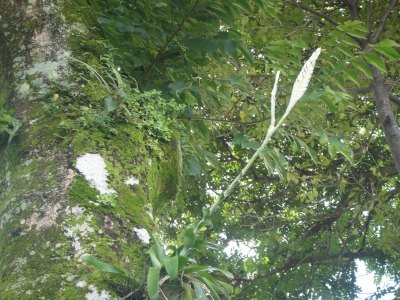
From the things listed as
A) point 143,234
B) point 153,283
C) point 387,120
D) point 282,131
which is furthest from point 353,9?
point 153,283

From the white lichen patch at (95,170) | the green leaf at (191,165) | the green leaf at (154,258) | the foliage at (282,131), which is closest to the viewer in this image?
the green leaf at (154,258)

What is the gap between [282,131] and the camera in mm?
3393

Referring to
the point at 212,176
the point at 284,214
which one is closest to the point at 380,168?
the point at 284,214

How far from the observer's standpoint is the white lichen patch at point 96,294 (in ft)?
4.92

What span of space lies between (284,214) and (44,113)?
15.2ft

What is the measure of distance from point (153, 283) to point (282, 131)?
204cm

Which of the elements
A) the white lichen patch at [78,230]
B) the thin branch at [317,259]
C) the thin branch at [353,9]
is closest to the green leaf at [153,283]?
the white lichen patch at [78,230]

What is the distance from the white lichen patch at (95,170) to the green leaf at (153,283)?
0.44 metres

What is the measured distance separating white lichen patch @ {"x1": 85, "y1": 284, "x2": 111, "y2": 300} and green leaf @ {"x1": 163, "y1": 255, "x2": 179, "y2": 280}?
16 cm

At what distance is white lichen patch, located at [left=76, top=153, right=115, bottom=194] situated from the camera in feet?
6.16

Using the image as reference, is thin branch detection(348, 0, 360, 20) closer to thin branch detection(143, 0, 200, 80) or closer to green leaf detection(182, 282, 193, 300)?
thin branch detection(143, 0, 200, 80)

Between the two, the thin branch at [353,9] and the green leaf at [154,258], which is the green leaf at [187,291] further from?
the thin branch at [353,9]

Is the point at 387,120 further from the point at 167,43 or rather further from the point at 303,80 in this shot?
the point at 303,80

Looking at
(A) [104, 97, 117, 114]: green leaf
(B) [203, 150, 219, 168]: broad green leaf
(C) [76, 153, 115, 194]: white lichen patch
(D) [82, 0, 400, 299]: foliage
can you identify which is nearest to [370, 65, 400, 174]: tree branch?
(D) [82, 0, 400, 299]: foliage
